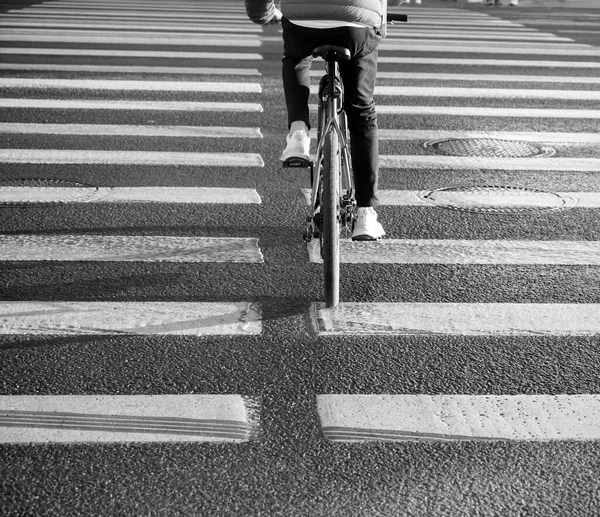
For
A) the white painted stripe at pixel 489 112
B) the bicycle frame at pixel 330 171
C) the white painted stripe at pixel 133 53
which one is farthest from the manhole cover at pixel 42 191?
the white painted stripe at pixel 133 53

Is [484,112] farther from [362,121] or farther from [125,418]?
[125,418]

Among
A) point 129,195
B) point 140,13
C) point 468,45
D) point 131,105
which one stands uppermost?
point 129,195

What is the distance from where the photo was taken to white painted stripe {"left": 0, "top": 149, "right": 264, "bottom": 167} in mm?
8086

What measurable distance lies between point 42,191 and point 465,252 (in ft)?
9.36

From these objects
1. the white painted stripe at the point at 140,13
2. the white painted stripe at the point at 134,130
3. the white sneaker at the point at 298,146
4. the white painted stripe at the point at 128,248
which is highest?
the white sneaker at the point at 298,146

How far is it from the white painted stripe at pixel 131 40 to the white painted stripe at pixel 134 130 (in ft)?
18.1

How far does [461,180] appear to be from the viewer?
7.77m

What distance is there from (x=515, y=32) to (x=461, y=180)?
10.3 m

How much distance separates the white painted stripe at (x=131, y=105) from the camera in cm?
1013

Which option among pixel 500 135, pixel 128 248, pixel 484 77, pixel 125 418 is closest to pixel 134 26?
pixel 484 77

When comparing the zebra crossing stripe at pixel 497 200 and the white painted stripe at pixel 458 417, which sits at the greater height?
the white painted stripe at pixel 458 417

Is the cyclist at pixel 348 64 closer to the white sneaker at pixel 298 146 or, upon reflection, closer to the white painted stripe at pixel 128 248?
the white sneaker at pixel 298 146

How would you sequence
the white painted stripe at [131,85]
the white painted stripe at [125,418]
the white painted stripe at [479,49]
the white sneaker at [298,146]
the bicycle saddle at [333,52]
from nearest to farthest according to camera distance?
1. the white painted stripe at [125,418]
2. the bicycle saddle at [333,52]
3. the white sneaker at [298,146]
4. the white painted stripe at [131,85]
5. the white painted stripe at [479,49]

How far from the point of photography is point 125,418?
396 cm
